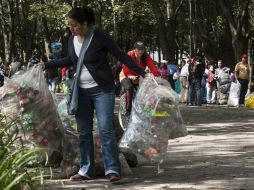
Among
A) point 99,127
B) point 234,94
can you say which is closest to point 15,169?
point 99,127

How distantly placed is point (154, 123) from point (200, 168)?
0.85 metres

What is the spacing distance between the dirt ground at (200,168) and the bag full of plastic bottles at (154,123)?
29 centimetres

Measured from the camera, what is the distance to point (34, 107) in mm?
7258

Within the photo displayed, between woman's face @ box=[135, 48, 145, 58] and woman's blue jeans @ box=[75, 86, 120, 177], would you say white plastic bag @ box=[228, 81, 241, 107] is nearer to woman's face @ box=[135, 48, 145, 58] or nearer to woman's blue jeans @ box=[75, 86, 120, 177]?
woman's face @ box=[135, 48, 145, 58]

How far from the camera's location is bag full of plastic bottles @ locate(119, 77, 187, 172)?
7.21 metres

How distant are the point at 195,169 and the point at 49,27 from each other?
41.0m

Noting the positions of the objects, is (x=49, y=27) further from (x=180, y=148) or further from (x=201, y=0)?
(x=180, y=148)

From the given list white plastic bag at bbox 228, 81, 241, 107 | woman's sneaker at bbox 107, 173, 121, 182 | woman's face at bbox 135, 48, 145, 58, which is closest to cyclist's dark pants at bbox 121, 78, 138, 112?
woman's face at bbox 135, 48, 145, 58

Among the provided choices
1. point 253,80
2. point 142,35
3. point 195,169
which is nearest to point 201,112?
point 253,80

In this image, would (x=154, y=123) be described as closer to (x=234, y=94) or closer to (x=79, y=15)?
(x=79, y=15)

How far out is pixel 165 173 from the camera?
24.1ft

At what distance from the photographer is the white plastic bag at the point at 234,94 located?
69.9 feet

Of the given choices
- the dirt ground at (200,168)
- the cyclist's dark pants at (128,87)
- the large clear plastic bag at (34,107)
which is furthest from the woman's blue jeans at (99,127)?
the cyclist's dark pants at (128,87)

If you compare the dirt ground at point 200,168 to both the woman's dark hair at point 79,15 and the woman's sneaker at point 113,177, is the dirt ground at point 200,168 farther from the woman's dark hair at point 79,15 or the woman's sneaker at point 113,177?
the woman's dark hair at point 79,15
